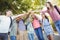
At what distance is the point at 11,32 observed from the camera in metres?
2.85

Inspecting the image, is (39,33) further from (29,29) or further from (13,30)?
(13,30)

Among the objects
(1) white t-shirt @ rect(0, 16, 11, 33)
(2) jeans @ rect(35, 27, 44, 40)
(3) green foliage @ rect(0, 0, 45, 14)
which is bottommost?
(2) jeans @ rect(35, 27, 44, 40)

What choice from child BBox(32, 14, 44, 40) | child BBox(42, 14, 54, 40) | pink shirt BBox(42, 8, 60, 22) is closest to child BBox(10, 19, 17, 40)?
child BBox(32, 14, 44, 40)

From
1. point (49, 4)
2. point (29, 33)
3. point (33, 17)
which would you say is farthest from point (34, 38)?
point (49, 4)

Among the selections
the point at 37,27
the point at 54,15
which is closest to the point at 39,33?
the point at 37,27

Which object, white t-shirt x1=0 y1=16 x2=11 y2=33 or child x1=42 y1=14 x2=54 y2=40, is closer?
child x1=42 y1=14 x2=54 y2=40

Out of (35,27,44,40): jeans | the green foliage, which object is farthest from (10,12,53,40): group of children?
the green foliage

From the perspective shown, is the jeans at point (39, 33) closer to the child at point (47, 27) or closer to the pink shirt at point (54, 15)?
the child at point (47, 27)

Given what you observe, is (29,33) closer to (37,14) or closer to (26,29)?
(26,29)

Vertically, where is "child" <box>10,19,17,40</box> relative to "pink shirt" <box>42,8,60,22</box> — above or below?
below

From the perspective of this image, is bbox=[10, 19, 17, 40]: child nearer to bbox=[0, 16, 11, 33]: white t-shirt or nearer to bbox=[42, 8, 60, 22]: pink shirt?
bbox=[0, 16, 11, 33]: white t-shirt

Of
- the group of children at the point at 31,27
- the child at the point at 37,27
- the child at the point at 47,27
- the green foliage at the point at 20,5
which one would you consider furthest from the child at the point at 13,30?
the child at the point at 47,27

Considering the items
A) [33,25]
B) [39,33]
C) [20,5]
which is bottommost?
[39,33]

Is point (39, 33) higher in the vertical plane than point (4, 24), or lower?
lower
